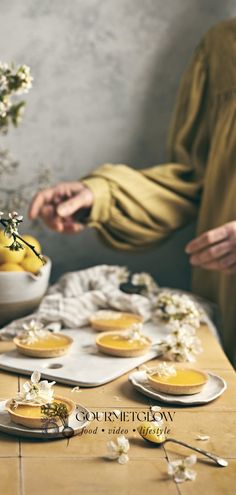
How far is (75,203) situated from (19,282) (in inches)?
12.5

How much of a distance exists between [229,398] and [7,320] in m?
0.56

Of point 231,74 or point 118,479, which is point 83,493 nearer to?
point 118,479

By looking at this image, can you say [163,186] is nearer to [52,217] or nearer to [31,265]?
[52,217]

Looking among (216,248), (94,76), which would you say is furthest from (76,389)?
(94,76)

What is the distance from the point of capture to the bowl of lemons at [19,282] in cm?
150

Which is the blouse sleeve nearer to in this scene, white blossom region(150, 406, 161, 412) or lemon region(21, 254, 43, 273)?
lemon region(21, 254, 43, 273)

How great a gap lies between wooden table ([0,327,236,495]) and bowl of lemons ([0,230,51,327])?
1.21ft

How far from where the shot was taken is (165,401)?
3.73 feet

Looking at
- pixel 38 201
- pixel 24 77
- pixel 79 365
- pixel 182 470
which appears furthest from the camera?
pixel 38 201

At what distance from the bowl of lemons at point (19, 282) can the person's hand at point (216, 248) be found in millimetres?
321

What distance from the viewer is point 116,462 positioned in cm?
95

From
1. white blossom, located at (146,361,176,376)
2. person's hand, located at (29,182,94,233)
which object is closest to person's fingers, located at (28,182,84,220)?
person's hand, located at (29,182,94,233)

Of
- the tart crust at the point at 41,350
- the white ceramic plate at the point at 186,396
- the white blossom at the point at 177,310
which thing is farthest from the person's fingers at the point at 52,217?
the white ceramic plate at the point at 186,396

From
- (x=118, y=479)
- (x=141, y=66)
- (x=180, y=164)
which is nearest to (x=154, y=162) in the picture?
(x=180, y=164)
